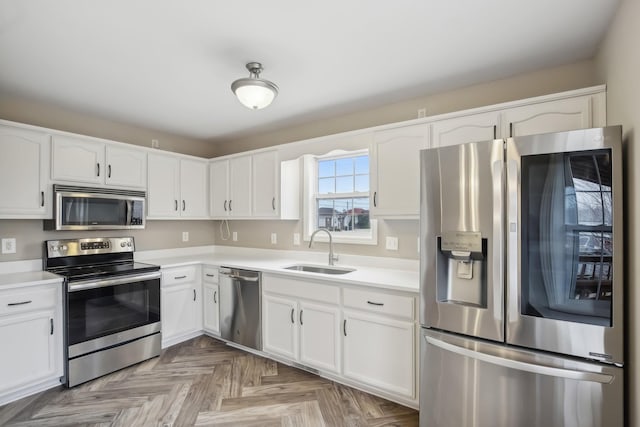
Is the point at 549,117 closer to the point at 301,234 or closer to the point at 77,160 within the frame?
the point at 301,234

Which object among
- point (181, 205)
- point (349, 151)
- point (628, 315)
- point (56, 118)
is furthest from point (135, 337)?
point (628, 315)

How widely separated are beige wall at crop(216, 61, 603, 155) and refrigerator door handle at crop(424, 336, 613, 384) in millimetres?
1742

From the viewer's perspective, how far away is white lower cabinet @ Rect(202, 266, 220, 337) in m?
3.39

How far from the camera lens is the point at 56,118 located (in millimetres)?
3062

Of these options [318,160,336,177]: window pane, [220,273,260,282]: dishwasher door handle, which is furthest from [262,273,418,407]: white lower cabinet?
[318,160,336,177]: window pane

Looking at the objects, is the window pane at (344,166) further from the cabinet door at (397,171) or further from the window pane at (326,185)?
the cabinet door at (397,171)

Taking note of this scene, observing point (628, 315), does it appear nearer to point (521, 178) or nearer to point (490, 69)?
point (521, 178)

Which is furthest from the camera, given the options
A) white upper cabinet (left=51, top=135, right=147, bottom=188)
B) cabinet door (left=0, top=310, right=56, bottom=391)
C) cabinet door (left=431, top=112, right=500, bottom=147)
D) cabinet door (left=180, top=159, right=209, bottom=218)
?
cabinet door (left=180, top=159, right=209, bottom=218)

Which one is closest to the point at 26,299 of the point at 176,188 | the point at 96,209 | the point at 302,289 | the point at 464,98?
the point at 96,209

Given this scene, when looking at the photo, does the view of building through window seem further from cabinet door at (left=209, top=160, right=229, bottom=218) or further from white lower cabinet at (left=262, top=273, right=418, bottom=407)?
cabinet door at (left=209, top=160, right=229, bottom=218)

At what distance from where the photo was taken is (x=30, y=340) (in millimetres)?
2381

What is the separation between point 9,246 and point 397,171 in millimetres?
3341

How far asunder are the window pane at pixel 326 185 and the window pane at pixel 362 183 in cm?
30

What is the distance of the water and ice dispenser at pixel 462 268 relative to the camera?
5.63ft
